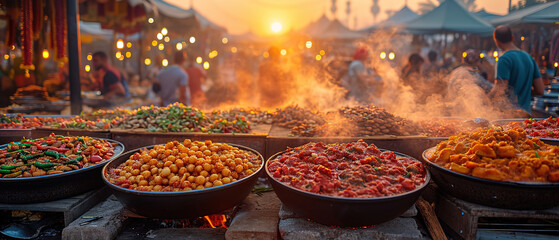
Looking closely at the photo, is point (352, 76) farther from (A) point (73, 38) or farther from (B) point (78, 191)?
(B) point (78, 191)

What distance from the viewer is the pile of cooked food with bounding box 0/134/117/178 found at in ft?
8.73

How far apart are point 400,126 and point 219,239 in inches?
95.7

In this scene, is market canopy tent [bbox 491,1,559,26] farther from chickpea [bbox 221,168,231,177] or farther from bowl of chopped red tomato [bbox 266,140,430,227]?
chickpea [bbox 221,168,231,177]

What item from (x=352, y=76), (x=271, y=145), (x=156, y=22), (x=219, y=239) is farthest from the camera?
(x=156, y=22)

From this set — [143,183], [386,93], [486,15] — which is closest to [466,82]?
[386,93]

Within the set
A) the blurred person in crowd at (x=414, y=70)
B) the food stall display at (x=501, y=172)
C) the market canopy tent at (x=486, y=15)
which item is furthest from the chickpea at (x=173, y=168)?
the market canopy tent at (x=486, y=15)

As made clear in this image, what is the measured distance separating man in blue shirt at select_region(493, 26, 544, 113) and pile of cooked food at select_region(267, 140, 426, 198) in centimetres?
272

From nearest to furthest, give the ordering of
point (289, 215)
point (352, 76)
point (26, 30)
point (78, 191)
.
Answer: point (289, 215), point (78, 191), point (26, 30), point (352, 76)

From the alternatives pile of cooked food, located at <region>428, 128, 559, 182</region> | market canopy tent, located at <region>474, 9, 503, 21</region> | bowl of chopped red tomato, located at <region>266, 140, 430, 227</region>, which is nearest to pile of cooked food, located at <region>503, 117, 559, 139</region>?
pile of cooked food, located at <region>428, 128, 559, 182</region>

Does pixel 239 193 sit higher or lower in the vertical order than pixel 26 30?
lower

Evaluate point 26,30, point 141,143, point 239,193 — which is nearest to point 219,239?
point 239,193

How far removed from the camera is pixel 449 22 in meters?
12.1

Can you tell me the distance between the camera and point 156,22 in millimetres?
10961

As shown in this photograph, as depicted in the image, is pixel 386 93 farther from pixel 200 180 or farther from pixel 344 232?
pixel 200 180
